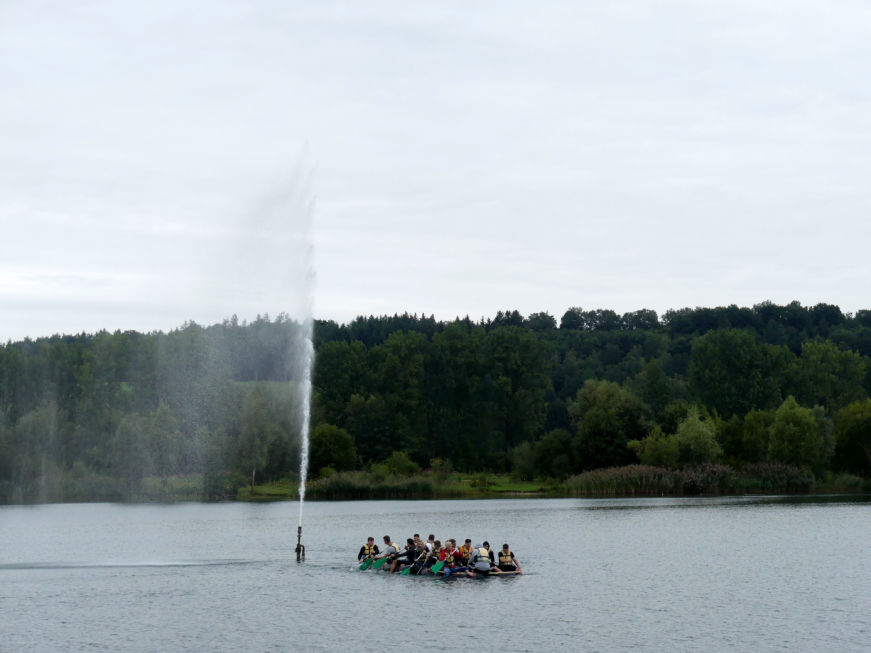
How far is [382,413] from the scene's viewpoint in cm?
15275

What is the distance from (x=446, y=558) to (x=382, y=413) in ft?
331

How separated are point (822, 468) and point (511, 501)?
4150 centimetres

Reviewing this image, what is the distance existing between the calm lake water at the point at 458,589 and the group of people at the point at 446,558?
83 cm

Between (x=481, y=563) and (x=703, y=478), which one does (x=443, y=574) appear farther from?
(x=703, y=478)

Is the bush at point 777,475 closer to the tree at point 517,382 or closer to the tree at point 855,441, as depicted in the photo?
the tree at point 855,441

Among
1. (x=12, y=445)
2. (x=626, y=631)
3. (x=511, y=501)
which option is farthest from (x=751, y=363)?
(x=626, y=631)

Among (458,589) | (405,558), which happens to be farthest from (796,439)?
(458,589)

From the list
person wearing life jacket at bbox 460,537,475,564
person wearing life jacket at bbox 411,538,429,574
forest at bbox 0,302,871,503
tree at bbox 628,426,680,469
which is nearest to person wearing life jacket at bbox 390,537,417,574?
person wearing life jacket at bbox 411,538,429,574

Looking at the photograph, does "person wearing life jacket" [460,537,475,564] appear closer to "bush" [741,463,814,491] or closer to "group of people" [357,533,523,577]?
"group of people" [357,533,523,577]

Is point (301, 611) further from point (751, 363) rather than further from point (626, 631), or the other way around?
point (751, 363)

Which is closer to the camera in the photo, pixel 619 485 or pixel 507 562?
pixel 507 562

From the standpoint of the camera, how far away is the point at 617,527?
75625mm

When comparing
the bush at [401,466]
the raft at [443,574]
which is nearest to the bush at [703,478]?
the bush at [401,466]

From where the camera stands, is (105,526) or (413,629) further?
(105,526)
